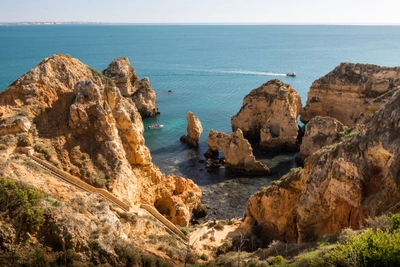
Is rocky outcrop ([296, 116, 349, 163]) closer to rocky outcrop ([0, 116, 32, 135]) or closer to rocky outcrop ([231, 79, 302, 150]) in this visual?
rocky outcrop ([231, 79, 302, 150])

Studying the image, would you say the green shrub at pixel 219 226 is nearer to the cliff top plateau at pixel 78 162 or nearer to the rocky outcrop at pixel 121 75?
the cliff top plateau at pixel 78 162

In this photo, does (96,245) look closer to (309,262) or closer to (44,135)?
(309,262)

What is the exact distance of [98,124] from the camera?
26.1 m

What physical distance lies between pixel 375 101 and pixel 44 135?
139ft

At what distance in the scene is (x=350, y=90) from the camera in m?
57.3

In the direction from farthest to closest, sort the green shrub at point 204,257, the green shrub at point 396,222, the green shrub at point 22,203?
the green shrub at point 204,257
the green shrub at point 22,203
the green shrub at point 396,222

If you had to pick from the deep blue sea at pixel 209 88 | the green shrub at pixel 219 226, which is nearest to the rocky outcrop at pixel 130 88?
the deep blue sea at pixel 209 88

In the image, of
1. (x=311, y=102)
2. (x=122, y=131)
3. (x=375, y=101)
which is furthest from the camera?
(x=311, y=102)

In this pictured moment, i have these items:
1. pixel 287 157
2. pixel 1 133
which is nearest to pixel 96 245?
pixel 1 133

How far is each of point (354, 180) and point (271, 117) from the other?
116 ft

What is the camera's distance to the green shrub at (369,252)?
11.6 m

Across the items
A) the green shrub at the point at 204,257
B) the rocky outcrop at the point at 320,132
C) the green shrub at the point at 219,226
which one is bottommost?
the green shrub at the point at 219,226

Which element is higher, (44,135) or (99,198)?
(44,135)

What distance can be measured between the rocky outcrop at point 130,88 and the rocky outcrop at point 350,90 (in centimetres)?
3010
